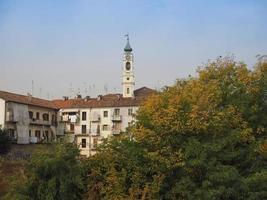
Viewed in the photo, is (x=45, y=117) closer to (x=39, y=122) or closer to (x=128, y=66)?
(x=39, y=122)

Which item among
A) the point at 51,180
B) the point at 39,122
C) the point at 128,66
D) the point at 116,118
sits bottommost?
the point at 51,180

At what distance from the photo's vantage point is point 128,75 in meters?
95.9

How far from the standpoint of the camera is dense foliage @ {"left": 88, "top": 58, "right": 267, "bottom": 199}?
28094mm

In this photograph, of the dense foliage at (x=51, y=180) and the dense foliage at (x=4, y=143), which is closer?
the dense foliage at (x=51, y=180)

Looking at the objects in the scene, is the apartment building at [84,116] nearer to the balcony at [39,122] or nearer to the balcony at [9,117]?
the balcony at [39,122]

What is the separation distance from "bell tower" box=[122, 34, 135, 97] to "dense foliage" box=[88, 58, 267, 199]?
61176mm

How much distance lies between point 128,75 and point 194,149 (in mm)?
67755

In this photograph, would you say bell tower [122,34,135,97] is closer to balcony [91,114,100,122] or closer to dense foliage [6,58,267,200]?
balcony [91,114,100,122]

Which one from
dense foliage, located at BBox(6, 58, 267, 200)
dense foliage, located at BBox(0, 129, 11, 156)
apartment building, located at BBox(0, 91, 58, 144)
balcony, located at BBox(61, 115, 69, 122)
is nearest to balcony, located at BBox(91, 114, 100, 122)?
balcony, located at BBox(61, 115, 69, 122)

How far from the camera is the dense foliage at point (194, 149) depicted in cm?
2809

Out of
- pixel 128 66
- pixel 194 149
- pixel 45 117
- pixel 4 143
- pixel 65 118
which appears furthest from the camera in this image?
pixel 128 66

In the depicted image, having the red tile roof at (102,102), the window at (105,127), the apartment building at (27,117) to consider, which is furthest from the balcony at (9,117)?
the window at (105,127)

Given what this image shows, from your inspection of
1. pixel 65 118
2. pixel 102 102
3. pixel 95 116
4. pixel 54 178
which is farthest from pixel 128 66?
pixel 54 178

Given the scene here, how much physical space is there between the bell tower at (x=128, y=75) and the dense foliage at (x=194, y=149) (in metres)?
61.2
